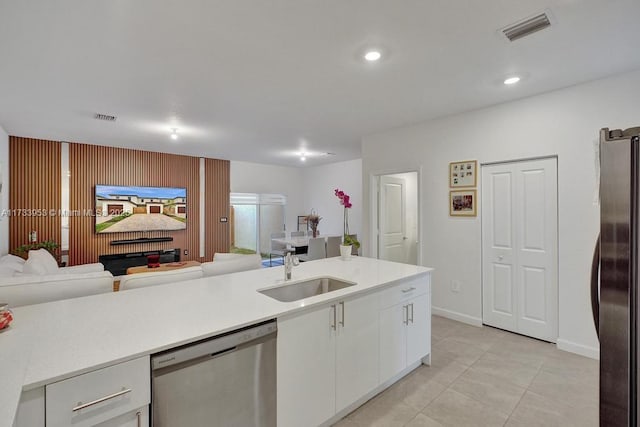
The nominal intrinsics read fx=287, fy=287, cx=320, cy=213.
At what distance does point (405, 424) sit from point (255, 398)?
3.46 feet

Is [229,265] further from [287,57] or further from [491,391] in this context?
[491,391]

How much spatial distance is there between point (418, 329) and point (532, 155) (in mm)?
2211

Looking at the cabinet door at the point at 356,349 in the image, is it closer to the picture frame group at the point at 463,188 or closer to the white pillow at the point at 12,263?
the picture frame group at the point at 463,188

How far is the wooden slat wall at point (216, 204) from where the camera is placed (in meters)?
6.85

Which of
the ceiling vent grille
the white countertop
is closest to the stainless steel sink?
the white countertop

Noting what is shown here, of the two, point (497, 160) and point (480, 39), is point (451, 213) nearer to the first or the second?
point (497, 160)

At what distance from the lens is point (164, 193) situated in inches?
243

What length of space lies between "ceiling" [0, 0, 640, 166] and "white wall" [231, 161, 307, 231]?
3.48 m

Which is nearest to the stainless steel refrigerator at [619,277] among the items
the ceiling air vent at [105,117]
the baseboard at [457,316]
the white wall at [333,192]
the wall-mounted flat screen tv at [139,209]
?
the baseboard at [457,316]

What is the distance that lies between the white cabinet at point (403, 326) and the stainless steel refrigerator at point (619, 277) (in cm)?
134

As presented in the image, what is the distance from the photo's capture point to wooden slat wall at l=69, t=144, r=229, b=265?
17.5 feet

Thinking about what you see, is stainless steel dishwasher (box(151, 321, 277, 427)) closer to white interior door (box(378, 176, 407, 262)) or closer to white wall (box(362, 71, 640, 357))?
white wall (box(362, 71, 640, 357))

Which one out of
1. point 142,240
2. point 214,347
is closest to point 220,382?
point 214,347

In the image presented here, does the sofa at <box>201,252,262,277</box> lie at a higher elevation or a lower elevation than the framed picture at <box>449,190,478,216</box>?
lower
